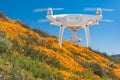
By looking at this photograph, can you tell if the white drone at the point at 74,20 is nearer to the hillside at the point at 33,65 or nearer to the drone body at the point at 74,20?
the drone body at the point at 74,20

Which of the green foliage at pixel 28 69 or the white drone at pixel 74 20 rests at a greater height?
the white drone at pixel 74 20

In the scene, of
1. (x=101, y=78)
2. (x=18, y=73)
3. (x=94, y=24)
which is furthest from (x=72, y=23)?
(x=18, y=73)

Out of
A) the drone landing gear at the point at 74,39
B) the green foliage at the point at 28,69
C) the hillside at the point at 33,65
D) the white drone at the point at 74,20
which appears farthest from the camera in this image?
the drone landing gear at the point at 74,39

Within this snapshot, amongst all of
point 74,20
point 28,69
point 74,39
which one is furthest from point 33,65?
point 74,39

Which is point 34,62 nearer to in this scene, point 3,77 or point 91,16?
point 3,77

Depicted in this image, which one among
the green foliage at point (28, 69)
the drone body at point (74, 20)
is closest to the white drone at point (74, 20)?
the drone body at point (74, 20)

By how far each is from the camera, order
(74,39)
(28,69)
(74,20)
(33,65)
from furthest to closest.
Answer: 1. (74,39)
2. (74,20)
3. (33,65)
4. (28,69)

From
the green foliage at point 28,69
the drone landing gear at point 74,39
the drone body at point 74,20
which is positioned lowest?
the green foliage at point 28,69

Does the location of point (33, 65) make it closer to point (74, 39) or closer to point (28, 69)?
point (28, 69)

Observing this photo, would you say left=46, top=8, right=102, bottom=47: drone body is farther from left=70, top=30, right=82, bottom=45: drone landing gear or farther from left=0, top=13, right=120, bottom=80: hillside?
left=0, top=13, right=120, bottom=80: hillside

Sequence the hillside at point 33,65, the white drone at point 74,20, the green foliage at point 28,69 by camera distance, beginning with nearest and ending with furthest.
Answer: the green foliage at point 28,69 < the hillside at point 33,65 < the white drone at point 74,20

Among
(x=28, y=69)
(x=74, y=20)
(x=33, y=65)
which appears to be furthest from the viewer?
(x=74, y=20)
